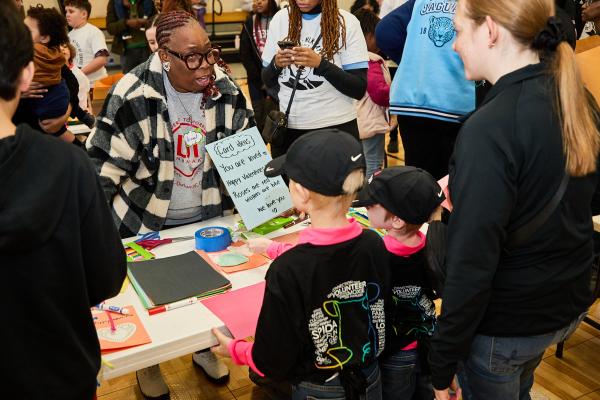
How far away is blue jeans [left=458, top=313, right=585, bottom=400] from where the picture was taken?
142 cm

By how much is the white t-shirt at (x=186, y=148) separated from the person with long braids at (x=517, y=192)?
110 centimetres

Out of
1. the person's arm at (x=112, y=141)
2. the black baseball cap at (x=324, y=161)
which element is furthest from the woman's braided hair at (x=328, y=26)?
the black baseball cap at (x=324, y=161)

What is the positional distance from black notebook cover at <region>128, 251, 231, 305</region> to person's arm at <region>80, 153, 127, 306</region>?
45 cm

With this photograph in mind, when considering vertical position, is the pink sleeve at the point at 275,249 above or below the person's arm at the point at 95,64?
below

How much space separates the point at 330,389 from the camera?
1505mm

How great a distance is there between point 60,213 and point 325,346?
72cm

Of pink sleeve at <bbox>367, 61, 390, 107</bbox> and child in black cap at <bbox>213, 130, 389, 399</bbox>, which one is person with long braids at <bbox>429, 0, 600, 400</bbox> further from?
pink sleeve at <bbox>367, 61, 390, 107</bbox>

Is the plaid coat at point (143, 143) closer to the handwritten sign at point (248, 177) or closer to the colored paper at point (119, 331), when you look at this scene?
the handwritten sign at point (248, 177)

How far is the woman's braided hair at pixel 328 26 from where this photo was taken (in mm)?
2760

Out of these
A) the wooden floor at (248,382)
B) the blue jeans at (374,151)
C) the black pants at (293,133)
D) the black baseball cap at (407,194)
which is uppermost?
the black baseball cap at (407,194)

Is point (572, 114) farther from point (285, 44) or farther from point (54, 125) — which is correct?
point (54, 125)

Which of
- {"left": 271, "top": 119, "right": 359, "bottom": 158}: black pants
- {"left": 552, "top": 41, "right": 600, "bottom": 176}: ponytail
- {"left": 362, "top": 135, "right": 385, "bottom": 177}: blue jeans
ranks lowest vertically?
{"left": 362, "top": 135, "right": 385, "bottom": 177}: blue jeans

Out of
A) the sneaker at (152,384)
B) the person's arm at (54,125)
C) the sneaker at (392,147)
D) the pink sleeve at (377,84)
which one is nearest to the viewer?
the sneaker at (152,384)

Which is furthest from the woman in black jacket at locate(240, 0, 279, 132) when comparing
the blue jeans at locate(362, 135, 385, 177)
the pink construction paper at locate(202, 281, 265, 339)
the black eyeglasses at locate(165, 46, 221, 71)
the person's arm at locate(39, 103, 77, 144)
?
the pink construction paper at locate(202, 281, 265, 339)
